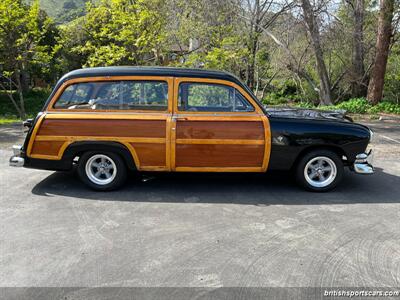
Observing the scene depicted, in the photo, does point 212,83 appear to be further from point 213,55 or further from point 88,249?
point 213,55

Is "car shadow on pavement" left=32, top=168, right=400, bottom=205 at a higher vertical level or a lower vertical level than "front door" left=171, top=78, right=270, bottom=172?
lower

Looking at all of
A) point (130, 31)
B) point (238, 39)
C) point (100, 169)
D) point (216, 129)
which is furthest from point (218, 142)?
point (238, 39)

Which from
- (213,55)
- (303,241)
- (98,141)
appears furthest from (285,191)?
(213,55)

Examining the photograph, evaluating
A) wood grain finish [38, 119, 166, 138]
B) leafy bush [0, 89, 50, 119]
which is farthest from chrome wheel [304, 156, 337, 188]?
leafy bush [0, 89, 50, 119]

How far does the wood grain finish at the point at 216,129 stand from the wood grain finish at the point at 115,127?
299 mm

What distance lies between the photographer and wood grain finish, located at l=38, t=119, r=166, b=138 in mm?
4848

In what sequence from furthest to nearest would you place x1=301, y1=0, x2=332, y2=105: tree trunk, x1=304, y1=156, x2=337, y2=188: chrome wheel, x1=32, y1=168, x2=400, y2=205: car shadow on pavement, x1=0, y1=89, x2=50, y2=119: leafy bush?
x1=0, y1=89, x2=50, y2=119: leafy bush
x1=301, y1=0, x2=332, y2=105: tree trunk
x1=304, y1=156, x2=337, y2=188: chrome wheel
x1=32, y1=168, x2=400, y2=205: car shadow on pavement

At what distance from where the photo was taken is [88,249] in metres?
3.48

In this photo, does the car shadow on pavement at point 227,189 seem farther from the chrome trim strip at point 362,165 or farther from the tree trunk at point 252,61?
the tree trunk at point 252,61

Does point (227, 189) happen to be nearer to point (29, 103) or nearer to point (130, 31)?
point (130, 31)

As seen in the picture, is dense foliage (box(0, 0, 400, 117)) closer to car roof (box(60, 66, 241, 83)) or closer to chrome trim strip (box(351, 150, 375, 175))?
car roof (box(60, 66, 241, 83))

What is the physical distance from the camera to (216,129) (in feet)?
15.9

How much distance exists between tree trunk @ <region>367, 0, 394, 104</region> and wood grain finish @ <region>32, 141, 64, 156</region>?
12793 mm

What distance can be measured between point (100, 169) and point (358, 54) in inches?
538
